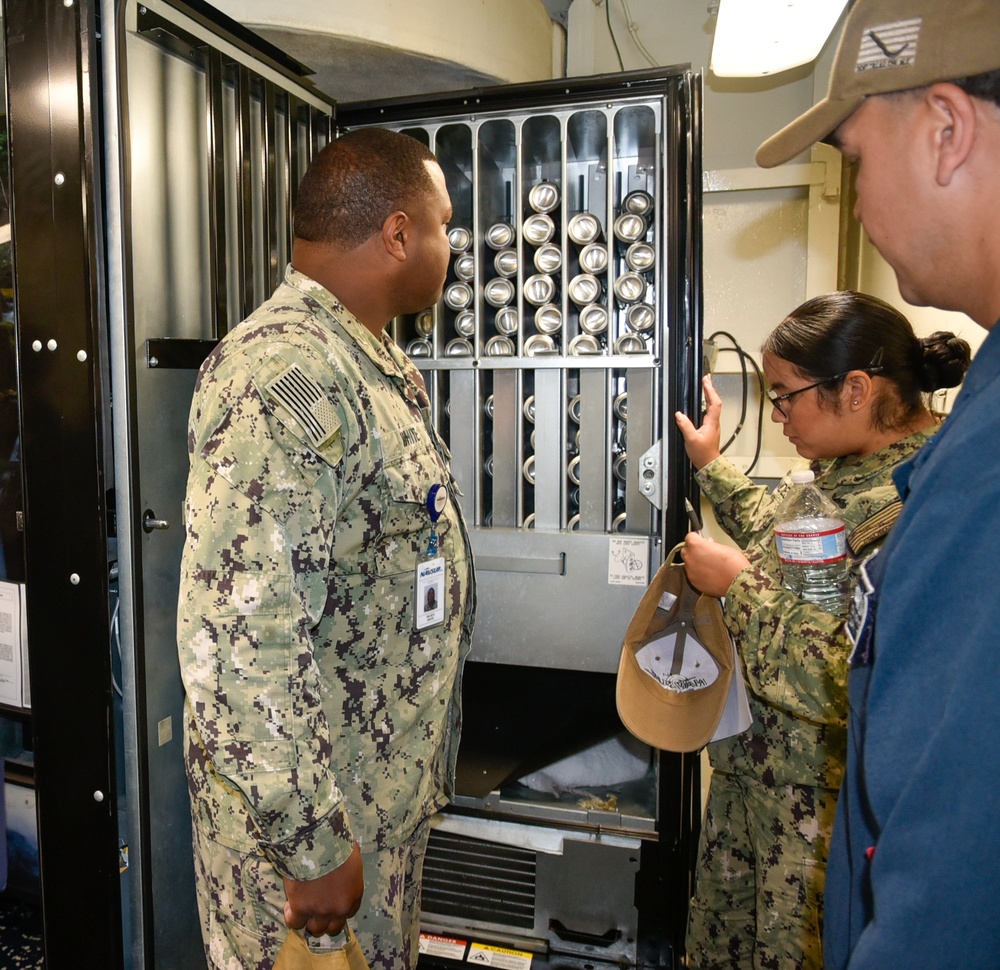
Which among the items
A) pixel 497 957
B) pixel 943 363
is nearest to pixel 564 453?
pixel 943 363

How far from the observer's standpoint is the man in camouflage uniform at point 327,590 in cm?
98

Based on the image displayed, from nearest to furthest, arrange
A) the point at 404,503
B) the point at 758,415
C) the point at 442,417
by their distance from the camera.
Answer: the point at 404,503 < the point at 442,417 < the point at 758,415

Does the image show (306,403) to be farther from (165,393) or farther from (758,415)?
(758,415)

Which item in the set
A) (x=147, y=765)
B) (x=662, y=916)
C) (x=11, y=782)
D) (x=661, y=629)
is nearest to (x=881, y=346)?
(x=661, y=629)

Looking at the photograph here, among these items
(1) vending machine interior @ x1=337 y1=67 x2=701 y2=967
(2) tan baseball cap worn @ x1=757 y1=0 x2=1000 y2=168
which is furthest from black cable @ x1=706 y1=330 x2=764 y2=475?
(2) tan baseball cap worn @ x1=757 y1=0 x2=1000 y2=168

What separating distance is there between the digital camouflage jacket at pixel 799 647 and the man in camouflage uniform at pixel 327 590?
1.74 ft

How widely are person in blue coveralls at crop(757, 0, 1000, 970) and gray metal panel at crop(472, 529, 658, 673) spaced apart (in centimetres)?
105

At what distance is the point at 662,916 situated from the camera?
5.72 feet

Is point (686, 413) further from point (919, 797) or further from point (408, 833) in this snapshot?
point (919, 797)

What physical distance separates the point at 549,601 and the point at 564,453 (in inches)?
14.0

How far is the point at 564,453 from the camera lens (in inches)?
71.5

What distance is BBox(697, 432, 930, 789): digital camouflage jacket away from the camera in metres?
1.26

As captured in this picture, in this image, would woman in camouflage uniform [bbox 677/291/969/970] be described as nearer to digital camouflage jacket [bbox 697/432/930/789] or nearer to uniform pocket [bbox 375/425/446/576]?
digital camouflage jacket [bbox 697/432/930/789]

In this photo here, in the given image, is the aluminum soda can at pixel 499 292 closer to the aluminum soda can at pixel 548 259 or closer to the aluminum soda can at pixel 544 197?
the aluminum soda can at pixel 548 259
